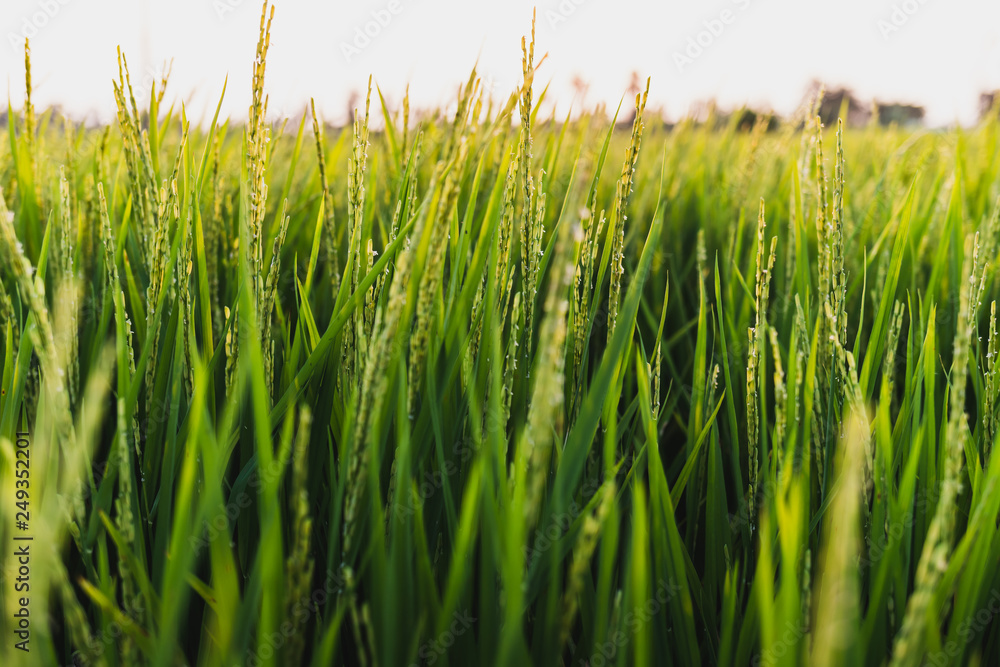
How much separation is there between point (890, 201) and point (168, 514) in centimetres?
200

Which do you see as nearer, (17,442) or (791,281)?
(17,442)

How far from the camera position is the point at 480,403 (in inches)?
31.2

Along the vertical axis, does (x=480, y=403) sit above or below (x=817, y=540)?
above

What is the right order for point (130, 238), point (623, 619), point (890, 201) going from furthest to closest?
1. point (890, 201)
2. point (130, 238)
3. point (623, 619)

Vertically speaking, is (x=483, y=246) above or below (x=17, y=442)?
above

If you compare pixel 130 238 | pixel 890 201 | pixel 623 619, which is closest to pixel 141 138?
pixel 130 238

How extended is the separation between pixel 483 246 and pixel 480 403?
0.65 ft

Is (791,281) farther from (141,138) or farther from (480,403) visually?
(141,138)

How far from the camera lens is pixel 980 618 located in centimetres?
63

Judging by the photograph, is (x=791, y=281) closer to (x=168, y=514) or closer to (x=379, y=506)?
(x=379, y=506)

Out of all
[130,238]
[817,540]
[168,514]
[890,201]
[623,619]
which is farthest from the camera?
[890,201]

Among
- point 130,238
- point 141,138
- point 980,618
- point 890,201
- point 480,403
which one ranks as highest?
point 890,201

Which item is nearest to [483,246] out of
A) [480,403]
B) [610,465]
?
[480,403]

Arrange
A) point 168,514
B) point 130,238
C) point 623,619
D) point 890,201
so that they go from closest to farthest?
point 623,619, point 168,514, point 130,238, point 890,201
